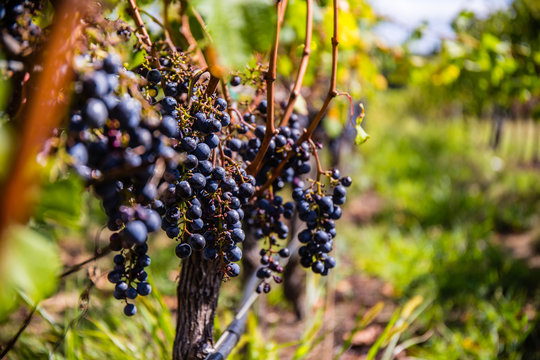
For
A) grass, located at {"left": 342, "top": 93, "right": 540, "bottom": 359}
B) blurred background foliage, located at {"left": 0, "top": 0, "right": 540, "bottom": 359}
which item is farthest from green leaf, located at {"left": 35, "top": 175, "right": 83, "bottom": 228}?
grass, located at {"left": 342, "top": 93, "right": 540, "bottom": 359}

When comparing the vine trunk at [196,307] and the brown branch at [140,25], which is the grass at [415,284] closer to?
the vine trunk at [196,307]

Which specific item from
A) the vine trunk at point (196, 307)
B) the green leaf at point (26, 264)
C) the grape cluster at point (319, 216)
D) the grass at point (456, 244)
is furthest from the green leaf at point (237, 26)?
the grass at point (456, 244)

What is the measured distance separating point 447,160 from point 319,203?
6.77m

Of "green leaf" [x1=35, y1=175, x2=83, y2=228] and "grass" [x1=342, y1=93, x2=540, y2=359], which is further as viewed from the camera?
"grass" [x1=342, y1=93, x2=540, y2=359]

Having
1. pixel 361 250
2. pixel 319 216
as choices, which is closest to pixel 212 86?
pixel 319 216

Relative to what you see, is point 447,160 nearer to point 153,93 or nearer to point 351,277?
point 351,277

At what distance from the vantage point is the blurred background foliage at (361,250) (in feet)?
1.51

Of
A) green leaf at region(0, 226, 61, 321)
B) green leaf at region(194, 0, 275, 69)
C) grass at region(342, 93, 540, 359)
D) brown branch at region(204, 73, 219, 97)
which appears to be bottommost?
grass at region(342, 93, 540, 359)

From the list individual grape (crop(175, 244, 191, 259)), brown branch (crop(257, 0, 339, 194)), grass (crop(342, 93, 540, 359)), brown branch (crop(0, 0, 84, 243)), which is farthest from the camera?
grass (crop(342, 93, 540, 359))

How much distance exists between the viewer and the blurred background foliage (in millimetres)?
461

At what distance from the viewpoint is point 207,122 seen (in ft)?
2.29

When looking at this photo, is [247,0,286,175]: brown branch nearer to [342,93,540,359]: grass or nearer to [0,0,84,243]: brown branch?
[0,0,84,243]: brown branch

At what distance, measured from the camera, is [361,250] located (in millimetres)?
3920

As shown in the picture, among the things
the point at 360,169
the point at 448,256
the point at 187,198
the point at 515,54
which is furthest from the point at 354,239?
the point at 187,198
